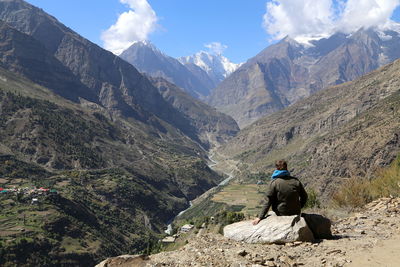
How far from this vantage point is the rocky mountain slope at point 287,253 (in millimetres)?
10867

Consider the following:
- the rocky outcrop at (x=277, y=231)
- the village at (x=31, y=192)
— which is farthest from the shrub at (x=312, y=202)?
the village at (x=31, y=192)

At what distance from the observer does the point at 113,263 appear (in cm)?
1107

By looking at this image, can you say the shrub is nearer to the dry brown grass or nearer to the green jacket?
the dry brown grass

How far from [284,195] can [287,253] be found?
236 cm

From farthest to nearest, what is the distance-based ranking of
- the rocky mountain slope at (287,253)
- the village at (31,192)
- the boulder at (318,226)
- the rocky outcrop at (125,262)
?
the village at (31,192) < the boulder at (318,226) < the rocky outcrop at (125,262) < the rocky mountain slope at (287,253)

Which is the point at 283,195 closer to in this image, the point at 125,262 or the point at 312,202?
the point at 125,262

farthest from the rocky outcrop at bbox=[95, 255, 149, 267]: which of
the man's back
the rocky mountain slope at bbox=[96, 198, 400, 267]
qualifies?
the man's back

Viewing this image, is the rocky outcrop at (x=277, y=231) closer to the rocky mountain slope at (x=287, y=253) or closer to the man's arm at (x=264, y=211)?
the man's arm at (x=264, y=211)

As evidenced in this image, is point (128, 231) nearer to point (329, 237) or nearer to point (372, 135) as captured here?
point (372, 135)

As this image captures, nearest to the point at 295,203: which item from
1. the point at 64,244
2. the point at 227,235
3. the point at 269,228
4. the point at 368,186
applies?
the point at 269,228

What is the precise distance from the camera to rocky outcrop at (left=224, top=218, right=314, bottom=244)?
508 inches

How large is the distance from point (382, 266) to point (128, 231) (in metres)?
179

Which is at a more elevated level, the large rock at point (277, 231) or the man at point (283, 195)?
the man at point (283, 195)

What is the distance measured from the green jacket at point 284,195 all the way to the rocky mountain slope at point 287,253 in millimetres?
A: 1357
